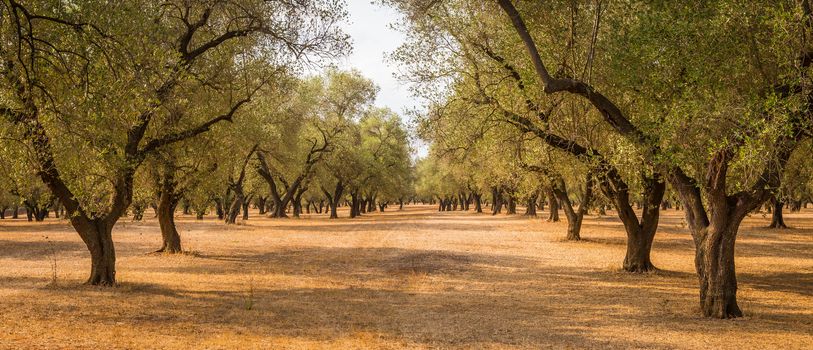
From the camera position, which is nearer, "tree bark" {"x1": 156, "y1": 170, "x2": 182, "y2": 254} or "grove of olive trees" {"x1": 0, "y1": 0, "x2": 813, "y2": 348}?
"grove of olive trees" {"x1": 0, "y1": 0, "x2": 813, "y2": 348}

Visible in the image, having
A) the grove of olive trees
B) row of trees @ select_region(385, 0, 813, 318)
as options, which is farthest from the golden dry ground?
row of trees @ select_region(385, 0, 813, 318)

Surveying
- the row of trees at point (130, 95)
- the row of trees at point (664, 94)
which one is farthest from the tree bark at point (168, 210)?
the row of trees at point (664, 94)

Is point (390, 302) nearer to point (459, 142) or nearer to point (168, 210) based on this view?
point (459, 142)

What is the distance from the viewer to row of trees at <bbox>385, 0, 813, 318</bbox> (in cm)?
1254

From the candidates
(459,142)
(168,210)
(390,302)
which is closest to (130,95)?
(390,302)

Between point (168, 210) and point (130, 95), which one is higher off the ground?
point (130, 95)

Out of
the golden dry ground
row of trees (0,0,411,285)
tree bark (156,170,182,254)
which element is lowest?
the golden dry ground

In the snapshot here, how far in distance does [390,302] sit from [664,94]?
27.8ft

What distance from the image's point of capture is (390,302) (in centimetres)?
1647

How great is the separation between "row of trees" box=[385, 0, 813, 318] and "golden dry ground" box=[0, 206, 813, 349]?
96.4 inches

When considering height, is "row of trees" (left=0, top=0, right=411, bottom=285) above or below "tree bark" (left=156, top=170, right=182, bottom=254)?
above

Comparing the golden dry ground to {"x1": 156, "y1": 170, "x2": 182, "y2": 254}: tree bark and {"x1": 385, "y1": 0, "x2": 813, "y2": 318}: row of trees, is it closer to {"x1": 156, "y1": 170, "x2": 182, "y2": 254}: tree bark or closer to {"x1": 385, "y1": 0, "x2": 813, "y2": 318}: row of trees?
{"x1": 156, "y1": 170, "x2": 182, "y2": 254}: tree bark

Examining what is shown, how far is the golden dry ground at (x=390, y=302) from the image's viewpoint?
12.1m

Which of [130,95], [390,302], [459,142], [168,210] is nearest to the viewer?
[130,95]
